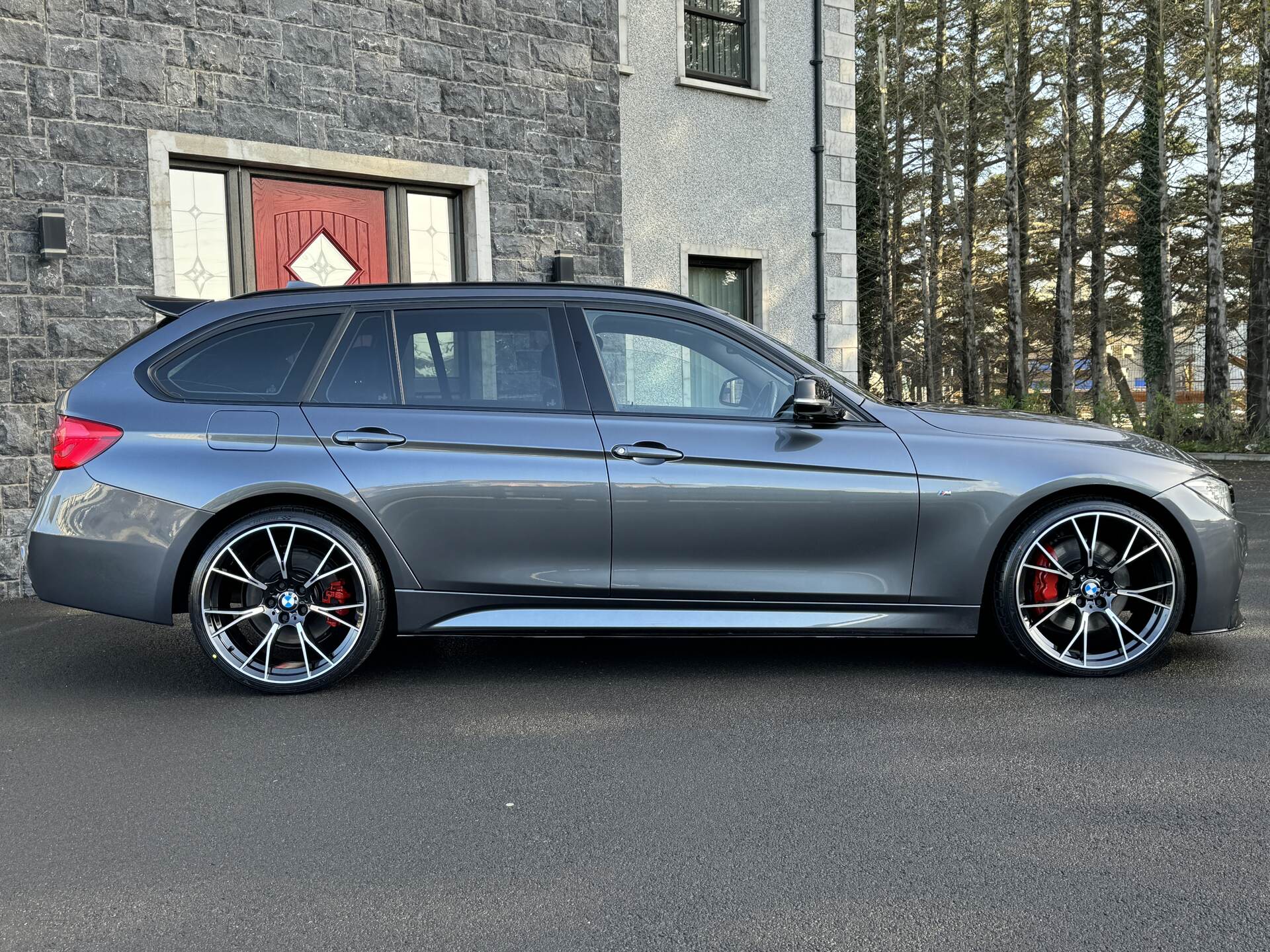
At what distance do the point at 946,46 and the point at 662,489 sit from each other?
98.1 feet

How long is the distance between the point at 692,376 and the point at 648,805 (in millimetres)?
2029

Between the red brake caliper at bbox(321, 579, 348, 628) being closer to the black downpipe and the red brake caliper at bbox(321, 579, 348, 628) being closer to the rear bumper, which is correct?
the rear bumper

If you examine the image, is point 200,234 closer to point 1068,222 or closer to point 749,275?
point 749,275

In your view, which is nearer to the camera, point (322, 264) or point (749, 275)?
point (322, 264)

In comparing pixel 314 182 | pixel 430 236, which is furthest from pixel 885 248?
pixel 314 182

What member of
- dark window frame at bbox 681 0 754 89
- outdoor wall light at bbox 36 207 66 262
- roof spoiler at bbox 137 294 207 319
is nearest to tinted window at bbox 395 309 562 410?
roof spoiler at bbox 137 294 207 319

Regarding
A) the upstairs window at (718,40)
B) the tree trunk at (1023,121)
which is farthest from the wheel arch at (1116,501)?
the tree trunk at (1023,121)

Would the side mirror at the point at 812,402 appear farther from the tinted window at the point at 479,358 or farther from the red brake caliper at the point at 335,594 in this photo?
the red brake caliper at the point at 335,594

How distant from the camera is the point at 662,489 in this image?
4.76 meters

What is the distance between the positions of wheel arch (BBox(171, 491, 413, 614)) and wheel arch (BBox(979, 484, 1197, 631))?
2.48m

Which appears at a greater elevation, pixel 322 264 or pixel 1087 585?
pixel 322 264

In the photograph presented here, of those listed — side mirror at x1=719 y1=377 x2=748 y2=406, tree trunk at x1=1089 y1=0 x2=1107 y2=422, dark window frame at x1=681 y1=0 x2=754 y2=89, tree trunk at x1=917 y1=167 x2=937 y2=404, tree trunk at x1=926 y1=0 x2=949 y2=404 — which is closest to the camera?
side mirror at x1=719 y1=377 x2=748 y2=406

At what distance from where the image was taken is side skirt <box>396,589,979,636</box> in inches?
188

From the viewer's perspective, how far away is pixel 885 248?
32031mm
